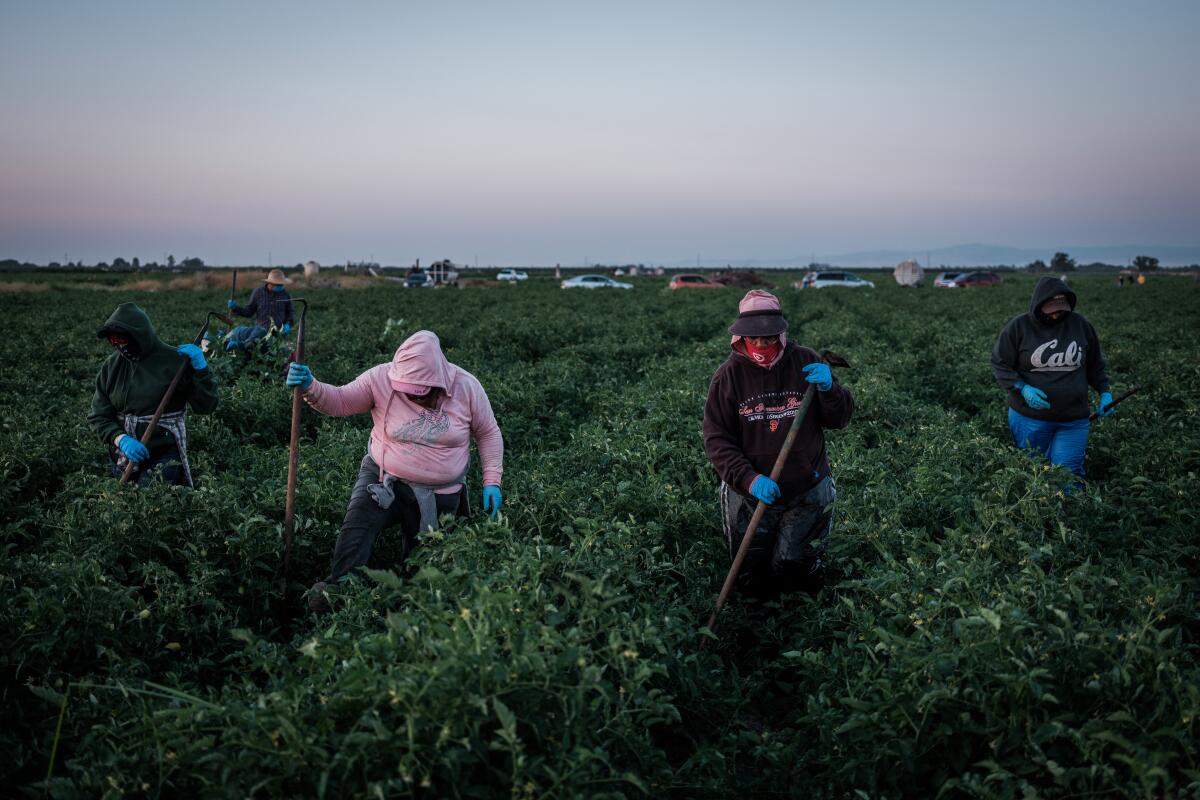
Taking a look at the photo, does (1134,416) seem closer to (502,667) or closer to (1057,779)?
(1057,779)

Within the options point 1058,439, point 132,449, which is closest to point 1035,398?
point 1058,439

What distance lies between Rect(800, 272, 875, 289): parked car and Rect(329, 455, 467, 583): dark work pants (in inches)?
1465

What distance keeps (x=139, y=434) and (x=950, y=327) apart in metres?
16.6

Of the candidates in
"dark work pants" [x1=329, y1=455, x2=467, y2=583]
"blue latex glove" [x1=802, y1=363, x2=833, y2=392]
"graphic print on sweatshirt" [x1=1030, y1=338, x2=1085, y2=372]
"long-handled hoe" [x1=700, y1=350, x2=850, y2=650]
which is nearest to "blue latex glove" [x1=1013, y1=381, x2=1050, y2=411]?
"graphic print on sweatshirt" [x1=1030, y1=338, x2=1085, y2=372]

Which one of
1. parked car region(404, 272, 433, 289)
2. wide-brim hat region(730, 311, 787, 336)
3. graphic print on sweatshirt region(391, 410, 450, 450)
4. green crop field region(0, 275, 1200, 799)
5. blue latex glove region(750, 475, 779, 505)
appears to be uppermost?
parked car region(404, 272, 433, 289)

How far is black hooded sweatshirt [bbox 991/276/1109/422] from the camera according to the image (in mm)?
5742

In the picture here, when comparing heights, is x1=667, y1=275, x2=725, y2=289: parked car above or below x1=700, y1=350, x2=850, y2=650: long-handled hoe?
above

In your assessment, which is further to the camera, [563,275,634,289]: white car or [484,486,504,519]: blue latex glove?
[563,275,634,289]: white car

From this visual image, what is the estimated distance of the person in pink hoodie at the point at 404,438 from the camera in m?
4.29

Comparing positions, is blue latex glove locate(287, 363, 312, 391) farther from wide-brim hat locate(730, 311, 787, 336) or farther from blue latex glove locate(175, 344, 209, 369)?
wide-brim hat locate(730, 311, 787, 336)

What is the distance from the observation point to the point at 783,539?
4.40 m

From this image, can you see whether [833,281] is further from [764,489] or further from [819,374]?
[764,489]

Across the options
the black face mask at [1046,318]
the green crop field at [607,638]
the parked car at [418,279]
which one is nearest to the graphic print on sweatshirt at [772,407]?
the green crop field at [607,638]

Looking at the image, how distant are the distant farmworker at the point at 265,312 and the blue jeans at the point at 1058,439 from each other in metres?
9.07
